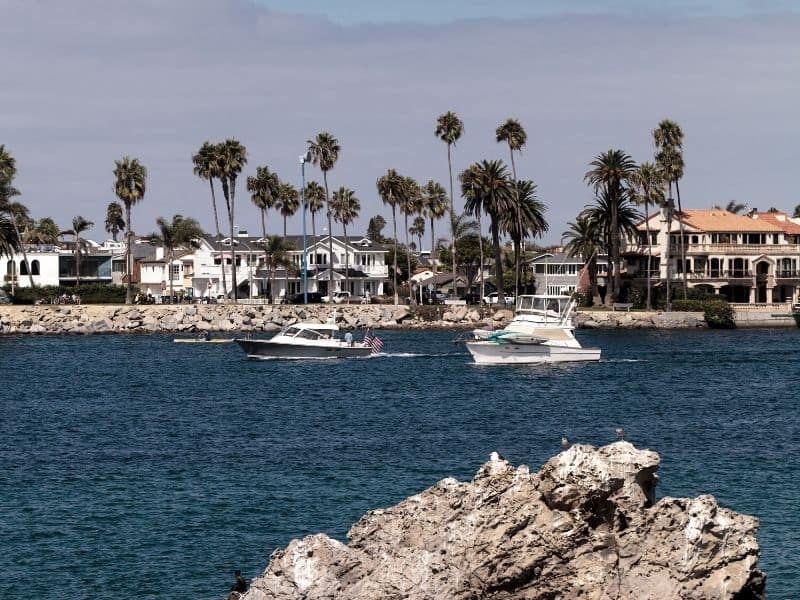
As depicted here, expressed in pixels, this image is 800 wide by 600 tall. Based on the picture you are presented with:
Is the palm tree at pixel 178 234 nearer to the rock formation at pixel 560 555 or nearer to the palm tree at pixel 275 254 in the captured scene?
the palm tree at pixel 275 254

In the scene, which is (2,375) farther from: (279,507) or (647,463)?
(647,463)

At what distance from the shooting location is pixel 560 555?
24219mm

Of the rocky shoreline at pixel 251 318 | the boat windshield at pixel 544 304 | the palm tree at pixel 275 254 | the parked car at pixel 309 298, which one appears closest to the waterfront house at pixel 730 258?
the rocky shoreline at pixel 251 318

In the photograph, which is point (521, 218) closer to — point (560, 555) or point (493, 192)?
point (493, 192)

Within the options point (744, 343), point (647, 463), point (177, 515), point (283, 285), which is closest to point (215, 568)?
point (177, 515)

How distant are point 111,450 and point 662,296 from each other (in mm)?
102429

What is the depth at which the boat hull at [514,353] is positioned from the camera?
9119 cm

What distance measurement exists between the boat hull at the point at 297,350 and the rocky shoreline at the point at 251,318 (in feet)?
105

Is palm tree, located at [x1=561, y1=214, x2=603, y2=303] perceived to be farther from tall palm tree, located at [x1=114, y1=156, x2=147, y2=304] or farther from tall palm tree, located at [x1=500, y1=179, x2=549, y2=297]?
tall palm tree, located at [x1=114, y1=156, x2=147, y2=304]

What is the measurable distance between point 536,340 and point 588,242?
191 ft

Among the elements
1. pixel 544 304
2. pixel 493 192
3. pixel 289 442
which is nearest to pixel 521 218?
pixel 493 192

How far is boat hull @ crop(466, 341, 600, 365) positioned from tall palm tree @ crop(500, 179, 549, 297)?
176 feet

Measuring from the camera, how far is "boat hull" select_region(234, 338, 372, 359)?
9612 cm

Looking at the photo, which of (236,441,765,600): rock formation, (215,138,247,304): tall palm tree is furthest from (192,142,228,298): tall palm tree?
(236,441,765,600): rock formation
